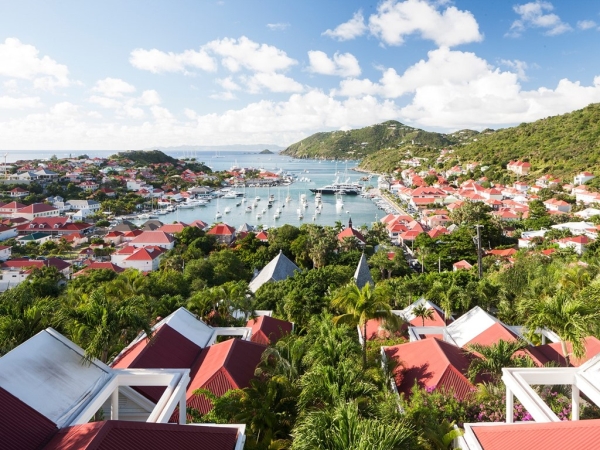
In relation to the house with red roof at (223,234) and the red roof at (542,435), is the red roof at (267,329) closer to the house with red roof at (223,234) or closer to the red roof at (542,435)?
the red roof at (542,435)

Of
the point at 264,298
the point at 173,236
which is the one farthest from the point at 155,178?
the point at 264,298

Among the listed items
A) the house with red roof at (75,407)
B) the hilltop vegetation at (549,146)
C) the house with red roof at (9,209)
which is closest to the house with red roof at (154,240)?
the house with red roof at (9,209)

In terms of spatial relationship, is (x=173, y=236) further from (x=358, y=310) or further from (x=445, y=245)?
(x=358, y=310)

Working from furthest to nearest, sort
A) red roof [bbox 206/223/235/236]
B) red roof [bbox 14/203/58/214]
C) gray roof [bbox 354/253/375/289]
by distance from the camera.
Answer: red roof [bbox 14/203/58/214] → red roof [bbox 206/223/235/236] → gray roof [bbox 354/253/375/289]

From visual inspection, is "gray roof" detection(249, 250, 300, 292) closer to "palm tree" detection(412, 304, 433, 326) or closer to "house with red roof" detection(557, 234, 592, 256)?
"palm tree" detection(412, 304, 433, 326)

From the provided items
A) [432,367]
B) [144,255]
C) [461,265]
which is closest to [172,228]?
[144,255]

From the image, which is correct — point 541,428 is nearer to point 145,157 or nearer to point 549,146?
point 549,146

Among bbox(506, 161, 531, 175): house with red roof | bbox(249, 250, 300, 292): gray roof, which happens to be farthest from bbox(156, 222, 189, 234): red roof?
bbox(506, 161, 531, 175): house with red roof
